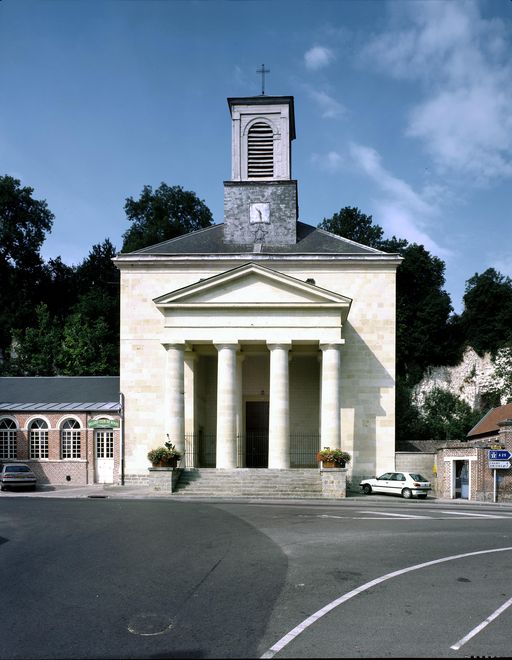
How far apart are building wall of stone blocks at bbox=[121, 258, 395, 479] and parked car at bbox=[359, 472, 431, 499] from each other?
3213 mm

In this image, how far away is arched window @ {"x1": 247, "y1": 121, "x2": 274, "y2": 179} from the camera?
39.2m

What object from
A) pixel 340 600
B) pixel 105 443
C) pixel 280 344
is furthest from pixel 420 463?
pixel 340 600

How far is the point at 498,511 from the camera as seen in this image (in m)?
23.6

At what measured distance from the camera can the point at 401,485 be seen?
29250mm

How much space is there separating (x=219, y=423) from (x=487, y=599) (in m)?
22.2

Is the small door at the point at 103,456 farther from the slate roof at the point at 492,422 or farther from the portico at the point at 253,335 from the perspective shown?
the slate roof at the point at 492,422

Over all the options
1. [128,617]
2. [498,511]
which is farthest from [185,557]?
[498,511]

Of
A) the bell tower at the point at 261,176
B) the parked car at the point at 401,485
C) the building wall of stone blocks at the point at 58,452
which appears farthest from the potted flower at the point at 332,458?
the bell tower at the point at 261,176

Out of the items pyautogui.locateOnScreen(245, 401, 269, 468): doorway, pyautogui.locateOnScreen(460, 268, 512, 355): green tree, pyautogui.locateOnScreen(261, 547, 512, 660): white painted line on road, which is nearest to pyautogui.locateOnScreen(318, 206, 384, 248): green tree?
pyautogui.locateOnScreen(460, 268, 512, 355): green tree

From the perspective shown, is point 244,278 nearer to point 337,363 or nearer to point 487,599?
point 337,363

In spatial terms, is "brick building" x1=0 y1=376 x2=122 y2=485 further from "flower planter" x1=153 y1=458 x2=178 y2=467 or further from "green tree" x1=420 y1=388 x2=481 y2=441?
"green tree" x1=420 y1=388 x2=481 y2=441

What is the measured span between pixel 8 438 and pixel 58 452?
2985 mm

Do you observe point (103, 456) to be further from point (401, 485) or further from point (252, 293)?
point (401, 485)

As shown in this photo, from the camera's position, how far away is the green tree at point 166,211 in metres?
68.7
